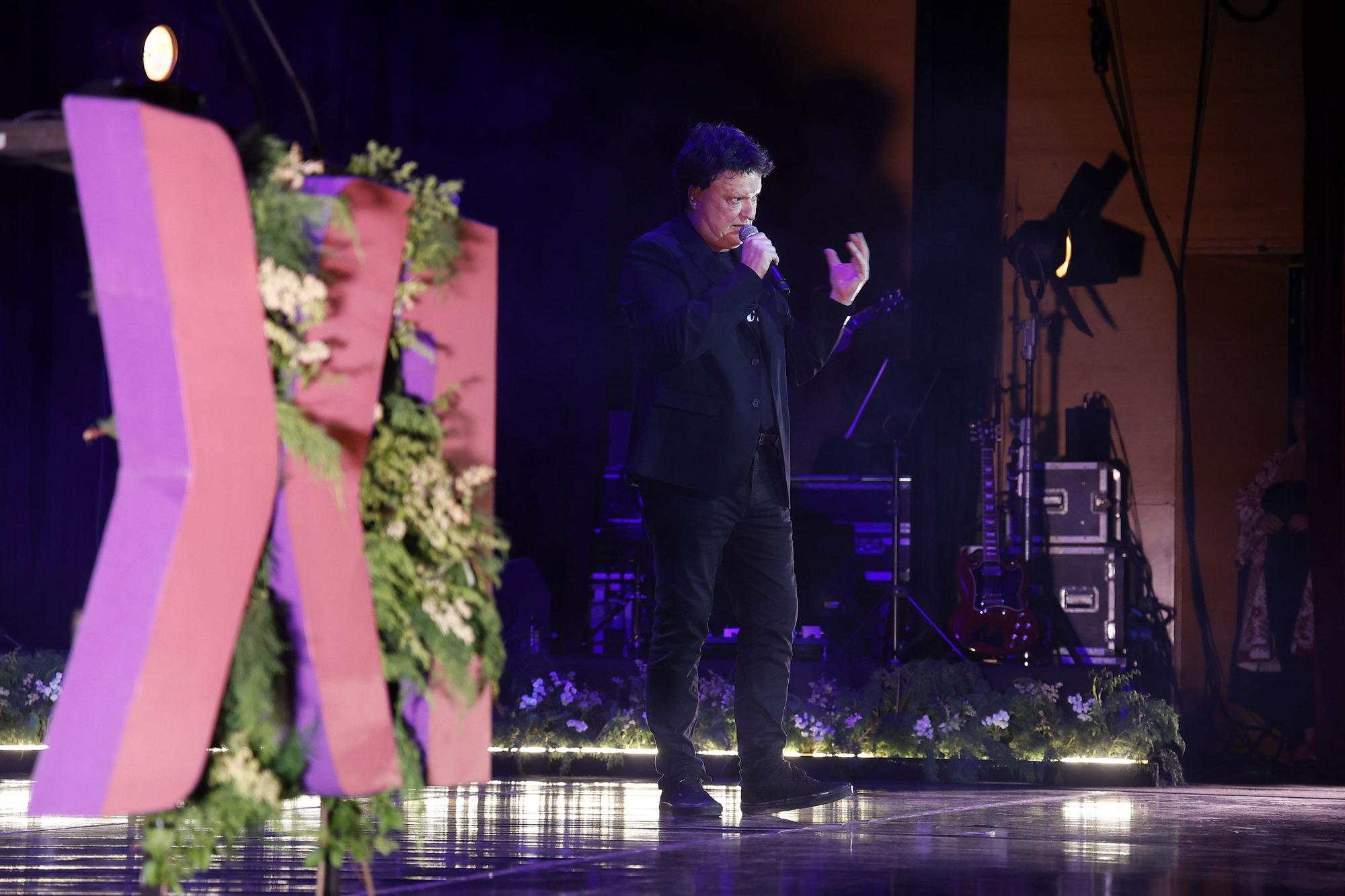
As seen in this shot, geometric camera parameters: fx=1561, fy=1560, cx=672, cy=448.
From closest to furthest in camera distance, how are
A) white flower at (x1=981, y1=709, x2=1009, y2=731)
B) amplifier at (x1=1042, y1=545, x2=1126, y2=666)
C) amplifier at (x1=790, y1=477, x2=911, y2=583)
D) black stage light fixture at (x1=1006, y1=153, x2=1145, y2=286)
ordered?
white flower at (x1=981, y1=709, x2=1009, y2=731), amplifier at (x1=1042, y1=545, x2=1126, y2=666), amplifier at (x1=790, y1=477, x2=911, y2=583), black stage light fixture at (x1=1006, y1=153, x2=1145, y2=286)

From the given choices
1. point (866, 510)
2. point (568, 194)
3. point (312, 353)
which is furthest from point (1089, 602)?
point (312, 353)

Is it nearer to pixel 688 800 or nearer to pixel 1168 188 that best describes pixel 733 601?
pixel 688 800

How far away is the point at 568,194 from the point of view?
973 cm

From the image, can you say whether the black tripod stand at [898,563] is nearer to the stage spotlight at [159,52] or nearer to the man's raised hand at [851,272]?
the man's raised hand at [851,272]

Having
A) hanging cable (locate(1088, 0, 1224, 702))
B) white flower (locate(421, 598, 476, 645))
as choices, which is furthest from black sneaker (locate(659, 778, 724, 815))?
hanging cable (locate(1088, 0, 1224, 702))

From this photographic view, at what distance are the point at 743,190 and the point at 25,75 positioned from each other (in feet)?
15.8

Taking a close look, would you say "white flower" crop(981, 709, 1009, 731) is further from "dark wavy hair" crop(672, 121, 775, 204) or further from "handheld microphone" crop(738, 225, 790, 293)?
"dark wavy hair" crop(672, 121, 775, 204)

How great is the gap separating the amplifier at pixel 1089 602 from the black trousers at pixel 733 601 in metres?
4.50

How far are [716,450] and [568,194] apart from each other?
20.7 ft

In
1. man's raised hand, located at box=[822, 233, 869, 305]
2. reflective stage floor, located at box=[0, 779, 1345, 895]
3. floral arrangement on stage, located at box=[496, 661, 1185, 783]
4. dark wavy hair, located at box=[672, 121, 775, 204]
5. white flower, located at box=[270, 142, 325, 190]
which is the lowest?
reflective stage floor, located at box=[0, 779, 1345, 895]

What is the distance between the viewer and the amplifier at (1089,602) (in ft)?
26.3

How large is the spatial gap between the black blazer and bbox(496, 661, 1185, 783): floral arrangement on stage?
197cm

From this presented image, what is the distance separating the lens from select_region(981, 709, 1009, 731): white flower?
5.47m

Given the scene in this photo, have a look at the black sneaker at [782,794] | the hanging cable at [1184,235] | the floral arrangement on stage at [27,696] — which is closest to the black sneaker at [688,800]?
the black sneaker at [782,794]
